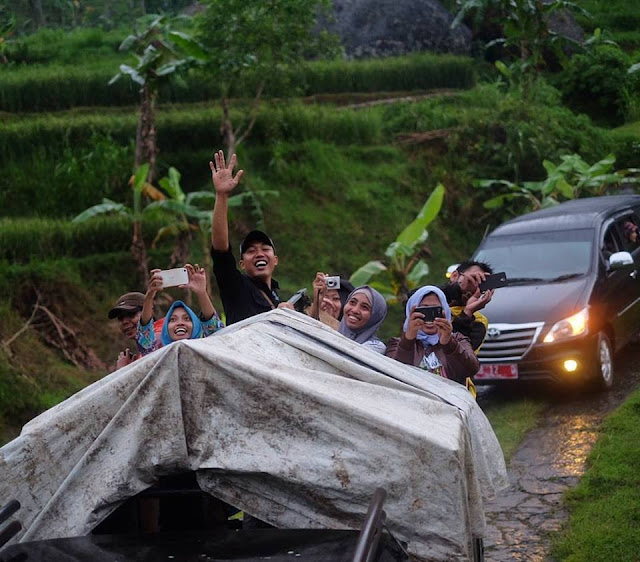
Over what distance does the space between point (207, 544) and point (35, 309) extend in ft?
34.2

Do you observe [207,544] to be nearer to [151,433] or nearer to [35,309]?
[151,433]

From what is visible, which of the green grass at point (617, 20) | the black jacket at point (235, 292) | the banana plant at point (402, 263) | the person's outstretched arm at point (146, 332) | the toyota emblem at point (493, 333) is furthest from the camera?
the green grass at point (617, 20)

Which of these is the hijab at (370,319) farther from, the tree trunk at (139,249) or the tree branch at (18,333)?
the tree trunk at (139,249)

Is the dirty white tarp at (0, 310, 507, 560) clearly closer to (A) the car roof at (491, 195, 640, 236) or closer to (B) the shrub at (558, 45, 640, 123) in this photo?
(A) the car roof at (491, 195, 640, 236)

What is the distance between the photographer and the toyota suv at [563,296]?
957 centimetres

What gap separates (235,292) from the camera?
531 cm

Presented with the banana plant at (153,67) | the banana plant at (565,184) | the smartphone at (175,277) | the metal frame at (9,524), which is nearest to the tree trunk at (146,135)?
the banana plant at (153,67)

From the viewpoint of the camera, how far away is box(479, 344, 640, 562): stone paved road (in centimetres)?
650

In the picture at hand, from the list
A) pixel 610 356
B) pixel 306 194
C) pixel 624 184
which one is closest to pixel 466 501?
pixel 610 356

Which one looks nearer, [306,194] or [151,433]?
[151,433]

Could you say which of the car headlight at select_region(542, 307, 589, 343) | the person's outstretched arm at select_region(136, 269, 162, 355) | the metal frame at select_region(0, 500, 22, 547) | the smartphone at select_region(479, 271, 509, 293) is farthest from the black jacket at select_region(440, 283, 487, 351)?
the car headlight at select_region(542, 307, 589, 343)

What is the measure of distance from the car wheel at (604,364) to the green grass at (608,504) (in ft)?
4.08

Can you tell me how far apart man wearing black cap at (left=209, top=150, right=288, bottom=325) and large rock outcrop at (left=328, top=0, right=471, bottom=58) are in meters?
19.6

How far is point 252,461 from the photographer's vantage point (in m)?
3.56
